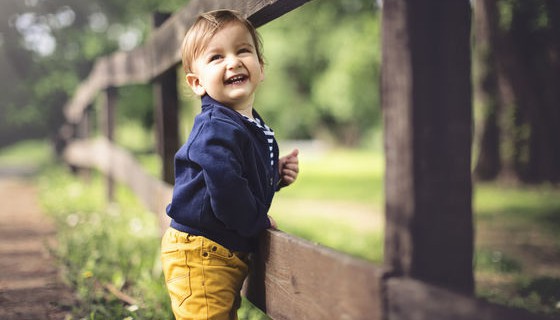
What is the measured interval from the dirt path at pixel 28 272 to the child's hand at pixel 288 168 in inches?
54.3

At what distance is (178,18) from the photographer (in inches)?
121

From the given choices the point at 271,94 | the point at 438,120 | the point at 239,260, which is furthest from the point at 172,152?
the point at 271,94

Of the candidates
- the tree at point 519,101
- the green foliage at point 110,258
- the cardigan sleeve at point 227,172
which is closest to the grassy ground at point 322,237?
the green foliage at point 110,258

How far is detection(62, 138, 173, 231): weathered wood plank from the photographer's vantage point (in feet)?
11.2

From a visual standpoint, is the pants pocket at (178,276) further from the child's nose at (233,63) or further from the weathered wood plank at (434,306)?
the weathered wood plank at (434,306)

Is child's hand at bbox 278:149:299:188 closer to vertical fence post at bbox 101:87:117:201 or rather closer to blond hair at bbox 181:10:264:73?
blond hair at bbox 181:10:264:73

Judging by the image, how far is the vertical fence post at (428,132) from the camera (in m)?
1.17

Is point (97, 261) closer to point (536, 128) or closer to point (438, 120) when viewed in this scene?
point (438, 120)

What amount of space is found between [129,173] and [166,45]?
6.64 ft

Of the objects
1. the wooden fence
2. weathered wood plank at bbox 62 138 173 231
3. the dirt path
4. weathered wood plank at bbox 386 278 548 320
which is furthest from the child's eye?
the dirt path

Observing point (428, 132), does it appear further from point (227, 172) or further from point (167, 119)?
point (167, 119)

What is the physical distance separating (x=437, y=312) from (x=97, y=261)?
3.13 meters

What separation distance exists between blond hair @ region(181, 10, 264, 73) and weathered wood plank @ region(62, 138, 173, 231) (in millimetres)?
1187

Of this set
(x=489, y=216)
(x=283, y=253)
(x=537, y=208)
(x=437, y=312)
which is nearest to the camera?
(x=437, y=312)
